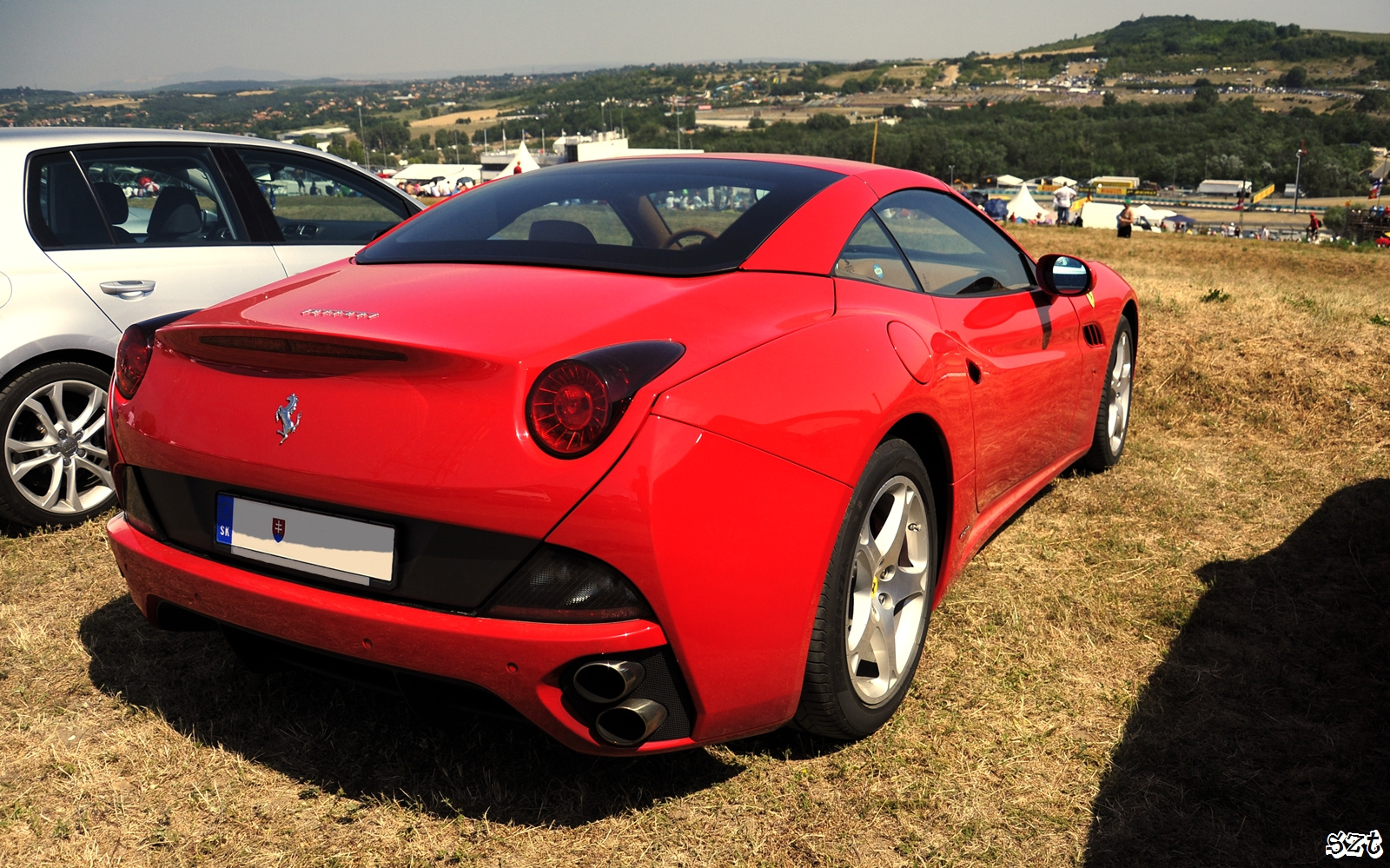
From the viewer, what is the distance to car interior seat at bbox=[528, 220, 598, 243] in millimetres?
2545

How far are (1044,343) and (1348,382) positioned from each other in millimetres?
3622

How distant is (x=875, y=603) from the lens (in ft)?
8.09

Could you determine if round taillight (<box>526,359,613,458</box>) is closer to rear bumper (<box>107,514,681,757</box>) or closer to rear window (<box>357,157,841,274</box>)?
rear bumper (<box>107,514,681,757</box>)

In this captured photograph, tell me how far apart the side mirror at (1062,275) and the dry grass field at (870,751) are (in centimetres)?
101

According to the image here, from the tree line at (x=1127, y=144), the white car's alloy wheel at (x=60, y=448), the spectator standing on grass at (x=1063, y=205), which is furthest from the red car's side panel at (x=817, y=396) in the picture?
the tree line at (x=1127, y=144)

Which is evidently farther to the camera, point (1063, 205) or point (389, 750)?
point (1063, 205)

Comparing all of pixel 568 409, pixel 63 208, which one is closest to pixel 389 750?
pixel 568 409

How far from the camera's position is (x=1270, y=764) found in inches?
97.3

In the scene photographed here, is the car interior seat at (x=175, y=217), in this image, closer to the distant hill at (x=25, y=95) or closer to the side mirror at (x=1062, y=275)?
the side mirror at (x=1062, y=275)

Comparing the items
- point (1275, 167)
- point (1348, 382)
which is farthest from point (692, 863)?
point (1275, 167)

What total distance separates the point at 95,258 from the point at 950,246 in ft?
11.0

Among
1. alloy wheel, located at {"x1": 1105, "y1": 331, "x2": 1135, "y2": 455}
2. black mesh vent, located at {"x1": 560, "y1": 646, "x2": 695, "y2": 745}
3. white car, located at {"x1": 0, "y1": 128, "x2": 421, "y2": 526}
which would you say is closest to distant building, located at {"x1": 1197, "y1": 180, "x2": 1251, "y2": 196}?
alloy wheel, located at {"x1": 1105, "y1": 331, "x2": 1135, "y2": 455}

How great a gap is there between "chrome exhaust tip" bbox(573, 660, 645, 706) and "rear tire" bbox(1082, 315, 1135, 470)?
3.26 m

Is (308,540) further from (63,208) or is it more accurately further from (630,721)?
(63,208)
